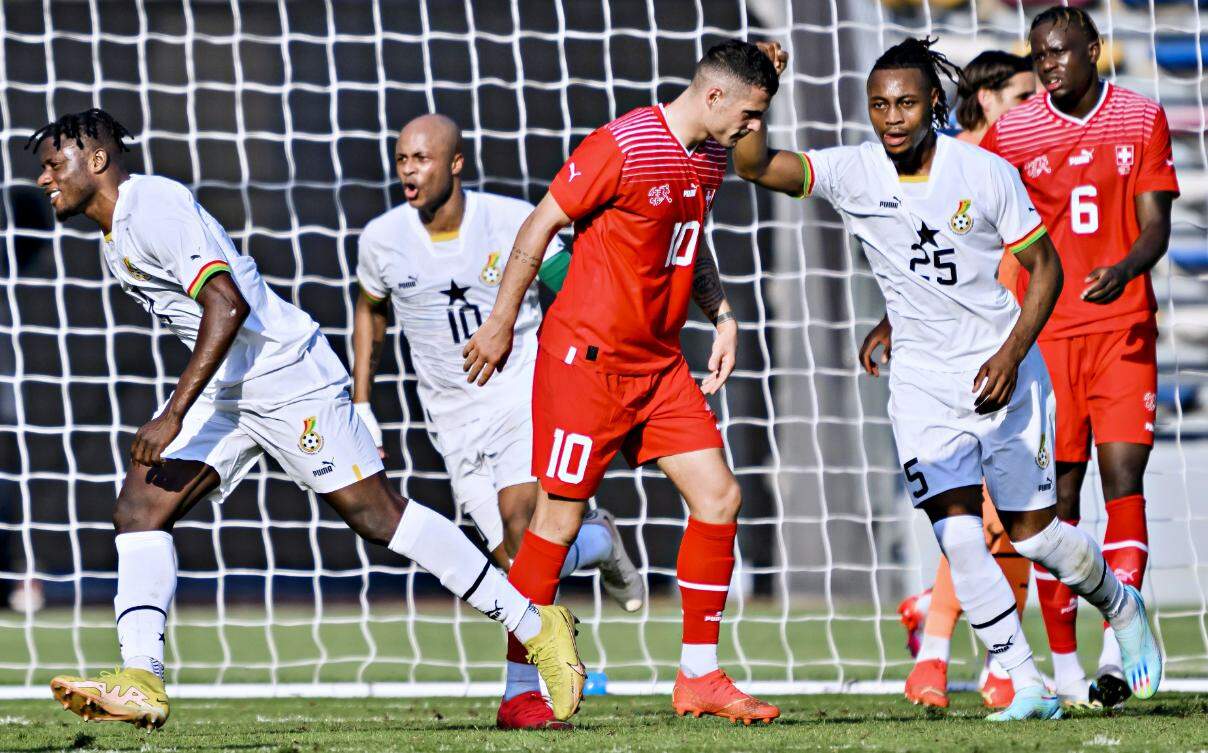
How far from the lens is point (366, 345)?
20.3 ft

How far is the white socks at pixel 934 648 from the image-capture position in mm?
5852

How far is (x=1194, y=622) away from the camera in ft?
29.1

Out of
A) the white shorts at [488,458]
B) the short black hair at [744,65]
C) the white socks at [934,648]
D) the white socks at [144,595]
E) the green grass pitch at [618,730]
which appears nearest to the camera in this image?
the green grass pitch at [618,730]

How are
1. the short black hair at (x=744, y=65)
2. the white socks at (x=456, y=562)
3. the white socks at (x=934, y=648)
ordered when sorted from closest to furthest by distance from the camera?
the short black hair at (x=744, y=65) → the white socks at (x=456, y=562) → the white socks at (x=934, y=648)

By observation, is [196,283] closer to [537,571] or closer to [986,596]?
[537,571]

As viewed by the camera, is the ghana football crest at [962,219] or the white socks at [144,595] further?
the ghana football crest at [962,219]

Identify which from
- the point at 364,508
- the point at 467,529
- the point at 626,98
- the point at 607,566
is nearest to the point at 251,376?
the point at 364,508

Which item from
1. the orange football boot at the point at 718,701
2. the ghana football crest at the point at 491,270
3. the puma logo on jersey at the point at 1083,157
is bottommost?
the orange football boot at the point at 718,701

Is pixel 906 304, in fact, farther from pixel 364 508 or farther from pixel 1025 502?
pixel 364 508

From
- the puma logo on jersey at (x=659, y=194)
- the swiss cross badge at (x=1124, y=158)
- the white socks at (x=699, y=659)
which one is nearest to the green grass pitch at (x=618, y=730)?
the white socks at (x=699, y=659)

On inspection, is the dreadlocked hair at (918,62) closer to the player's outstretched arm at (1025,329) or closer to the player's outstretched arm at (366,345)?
the player's outstretched arm at (1025,329)

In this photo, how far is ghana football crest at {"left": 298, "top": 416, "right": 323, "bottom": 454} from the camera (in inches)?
190

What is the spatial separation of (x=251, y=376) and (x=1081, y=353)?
9.71 feet

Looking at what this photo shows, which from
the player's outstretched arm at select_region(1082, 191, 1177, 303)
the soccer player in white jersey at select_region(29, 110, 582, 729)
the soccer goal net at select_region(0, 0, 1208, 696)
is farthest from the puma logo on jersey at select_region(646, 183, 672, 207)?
the soccer goal net at select_region(0, 0, 1208, 696)
